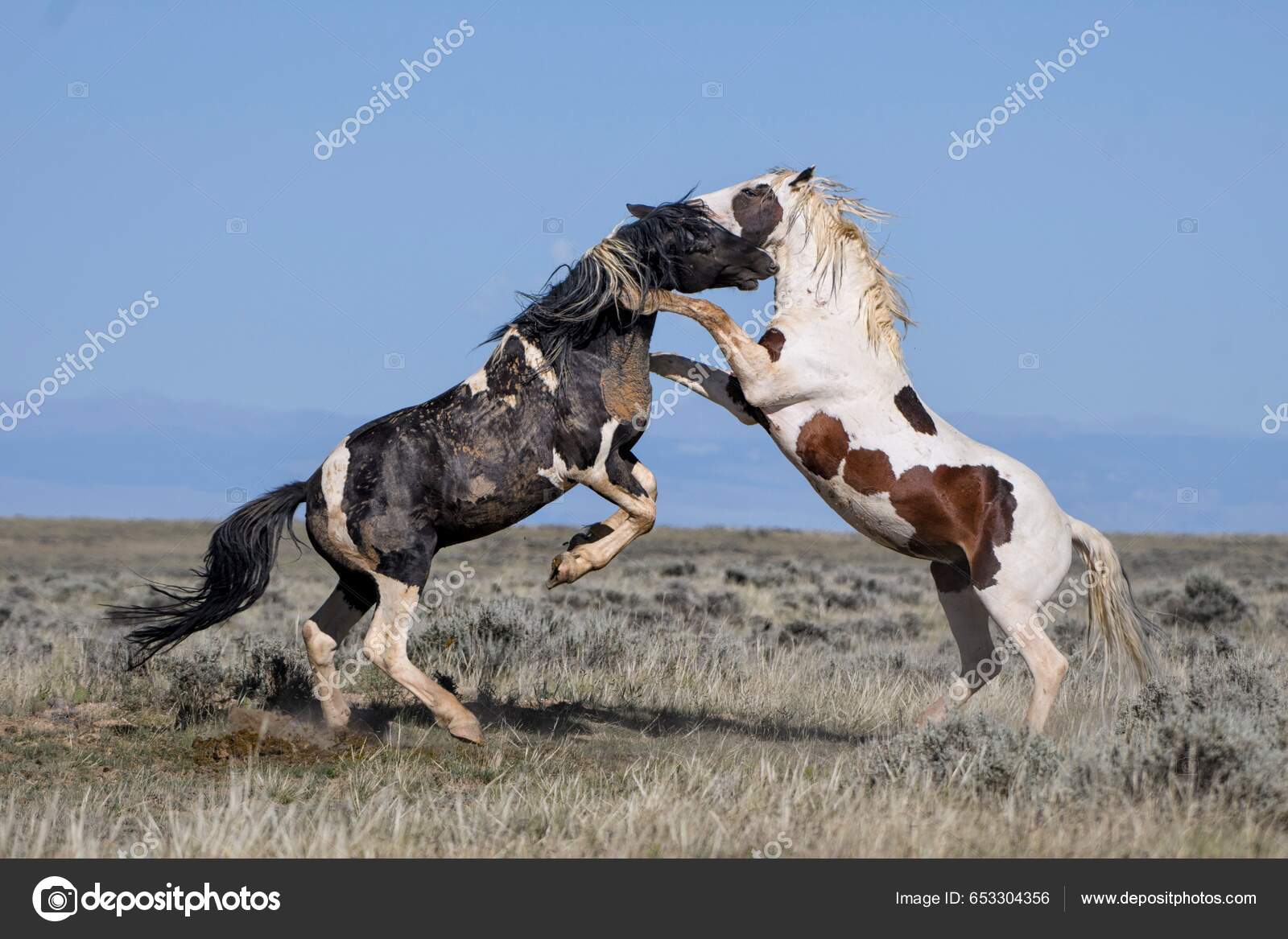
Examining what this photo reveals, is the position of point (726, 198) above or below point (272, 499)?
above

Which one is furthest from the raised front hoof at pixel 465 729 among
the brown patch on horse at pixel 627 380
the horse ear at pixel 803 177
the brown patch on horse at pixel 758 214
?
the horse ear at pixel 803 177

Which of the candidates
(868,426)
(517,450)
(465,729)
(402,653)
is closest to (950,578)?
(868,426)

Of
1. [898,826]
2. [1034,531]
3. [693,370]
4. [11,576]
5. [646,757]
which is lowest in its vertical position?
[898,826]

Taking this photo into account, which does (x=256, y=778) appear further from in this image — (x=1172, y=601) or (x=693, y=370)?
Answer: (x=1172, y=601)

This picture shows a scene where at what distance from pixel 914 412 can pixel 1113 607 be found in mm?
1894

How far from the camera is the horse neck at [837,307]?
813 centimetres

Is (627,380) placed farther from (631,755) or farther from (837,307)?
(631,755)

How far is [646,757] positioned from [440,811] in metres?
2.00

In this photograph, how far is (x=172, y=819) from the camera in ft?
19.0

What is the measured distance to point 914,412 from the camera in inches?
322

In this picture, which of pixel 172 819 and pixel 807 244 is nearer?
pixel 172 819
